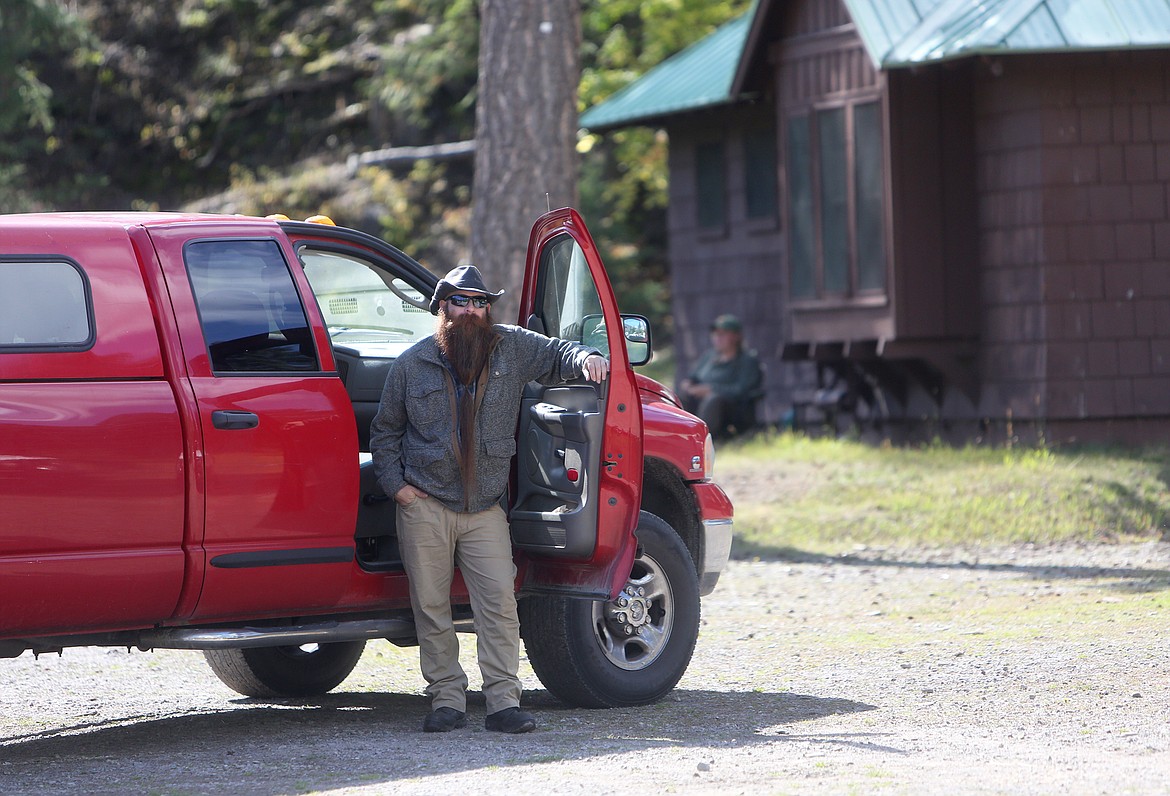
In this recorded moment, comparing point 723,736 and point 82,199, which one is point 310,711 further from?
point 82,199

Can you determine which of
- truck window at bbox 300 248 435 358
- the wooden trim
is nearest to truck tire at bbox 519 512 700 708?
truck window at bbox 300 248 435 358

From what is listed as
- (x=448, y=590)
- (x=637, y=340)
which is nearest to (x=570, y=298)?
(x=637, y=340)

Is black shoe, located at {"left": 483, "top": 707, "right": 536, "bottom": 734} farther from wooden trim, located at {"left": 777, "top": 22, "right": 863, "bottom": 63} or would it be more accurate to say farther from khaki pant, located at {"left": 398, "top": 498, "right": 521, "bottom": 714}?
wooden trim, located at {"left": 777, "top": 22, "right": 863, "bottom": 63}

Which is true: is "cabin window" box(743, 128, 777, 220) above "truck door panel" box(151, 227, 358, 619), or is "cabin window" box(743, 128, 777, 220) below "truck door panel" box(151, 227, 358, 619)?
above

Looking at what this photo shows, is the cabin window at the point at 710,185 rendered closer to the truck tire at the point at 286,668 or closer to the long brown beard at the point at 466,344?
the truck tire at the point at 286,668

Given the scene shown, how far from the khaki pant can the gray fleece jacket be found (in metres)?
0.09

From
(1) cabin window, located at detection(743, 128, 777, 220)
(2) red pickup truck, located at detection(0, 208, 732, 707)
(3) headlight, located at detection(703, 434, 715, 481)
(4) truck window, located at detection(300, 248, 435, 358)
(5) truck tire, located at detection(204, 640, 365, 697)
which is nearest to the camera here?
(2) red pickup truck, located at detection(0, 208, 732, 707)

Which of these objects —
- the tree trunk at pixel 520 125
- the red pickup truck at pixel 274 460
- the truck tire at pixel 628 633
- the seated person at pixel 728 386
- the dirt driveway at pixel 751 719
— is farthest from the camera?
the seated person at pixel 728 386

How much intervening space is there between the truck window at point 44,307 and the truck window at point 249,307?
0.47 m

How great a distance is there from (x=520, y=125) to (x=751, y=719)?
23.4ft

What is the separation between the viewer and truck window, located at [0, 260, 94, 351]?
5910 millimetres

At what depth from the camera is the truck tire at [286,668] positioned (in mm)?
7891

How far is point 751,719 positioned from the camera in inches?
272

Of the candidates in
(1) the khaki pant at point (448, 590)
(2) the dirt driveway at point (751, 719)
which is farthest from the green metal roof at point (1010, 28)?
(1) the khaki pant at point (448, 590)
